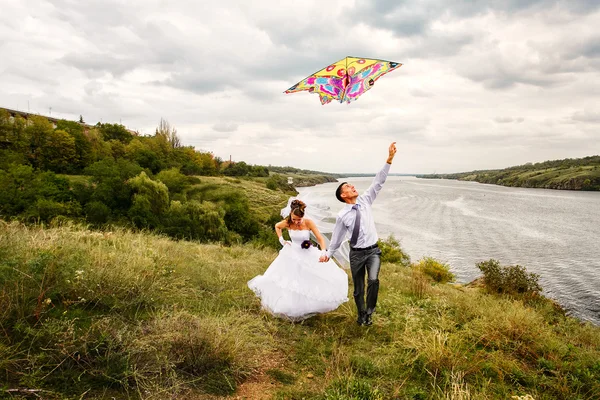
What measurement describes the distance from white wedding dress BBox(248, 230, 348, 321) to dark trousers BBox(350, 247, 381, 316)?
1.68 feet

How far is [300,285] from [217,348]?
7.97 feet

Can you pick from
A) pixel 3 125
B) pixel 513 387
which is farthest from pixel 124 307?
pixel 3 125

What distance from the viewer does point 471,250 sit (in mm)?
41594

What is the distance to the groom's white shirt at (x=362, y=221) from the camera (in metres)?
5.84

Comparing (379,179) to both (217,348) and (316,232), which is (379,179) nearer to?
(316,232)

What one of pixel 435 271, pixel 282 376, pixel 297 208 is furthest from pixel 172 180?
pixel 282 376

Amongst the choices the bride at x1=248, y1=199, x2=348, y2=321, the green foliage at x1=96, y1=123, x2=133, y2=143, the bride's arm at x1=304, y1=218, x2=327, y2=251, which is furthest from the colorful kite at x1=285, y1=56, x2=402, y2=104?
the green foliage at x1=96, y1=123, x2=133, y2=143

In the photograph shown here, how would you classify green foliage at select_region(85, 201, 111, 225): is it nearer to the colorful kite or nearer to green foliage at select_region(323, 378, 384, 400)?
the colorful kite

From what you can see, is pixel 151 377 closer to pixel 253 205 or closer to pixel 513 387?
pixel 513 387

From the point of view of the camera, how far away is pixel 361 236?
19.3 feet

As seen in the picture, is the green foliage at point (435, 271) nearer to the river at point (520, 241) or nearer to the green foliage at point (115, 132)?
the river at point (520, 241)

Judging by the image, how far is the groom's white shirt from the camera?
19.1ft

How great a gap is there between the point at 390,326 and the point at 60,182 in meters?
50.0

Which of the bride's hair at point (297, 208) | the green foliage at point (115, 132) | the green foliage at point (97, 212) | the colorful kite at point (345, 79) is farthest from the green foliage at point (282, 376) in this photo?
Answer: the green foliage at point (115, 132)
